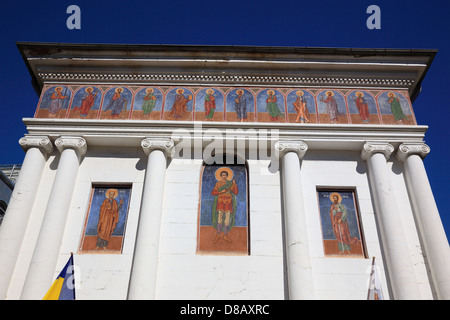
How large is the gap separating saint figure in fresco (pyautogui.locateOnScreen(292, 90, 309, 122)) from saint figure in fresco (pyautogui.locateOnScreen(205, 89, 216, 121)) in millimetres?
2489

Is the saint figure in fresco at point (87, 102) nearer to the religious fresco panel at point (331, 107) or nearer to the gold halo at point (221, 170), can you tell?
the gold halo at point (221, 170)

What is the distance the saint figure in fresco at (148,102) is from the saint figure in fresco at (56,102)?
2.54 metres

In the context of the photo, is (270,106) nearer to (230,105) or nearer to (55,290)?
(230,105)

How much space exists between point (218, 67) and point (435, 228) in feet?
25.6

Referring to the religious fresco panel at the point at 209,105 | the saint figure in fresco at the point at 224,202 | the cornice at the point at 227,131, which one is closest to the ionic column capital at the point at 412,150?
the cornice at the point at 227,131

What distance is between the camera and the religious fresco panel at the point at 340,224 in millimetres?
10797

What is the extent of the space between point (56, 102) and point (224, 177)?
5.78 metres

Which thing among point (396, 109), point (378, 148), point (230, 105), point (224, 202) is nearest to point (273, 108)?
point (230, 105)

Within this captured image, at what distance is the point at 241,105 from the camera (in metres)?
13.0

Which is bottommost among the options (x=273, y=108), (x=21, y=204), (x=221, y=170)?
(x=21, y=204)

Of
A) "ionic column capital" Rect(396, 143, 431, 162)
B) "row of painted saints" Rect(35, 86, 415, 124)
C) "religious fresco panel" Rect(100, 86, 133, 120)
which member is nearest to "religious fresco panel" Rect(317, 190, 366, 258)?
"ionic column capital" Rect(396, 143, 431, 162)

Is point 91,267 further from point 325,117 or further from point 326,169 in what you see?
point 325,117
